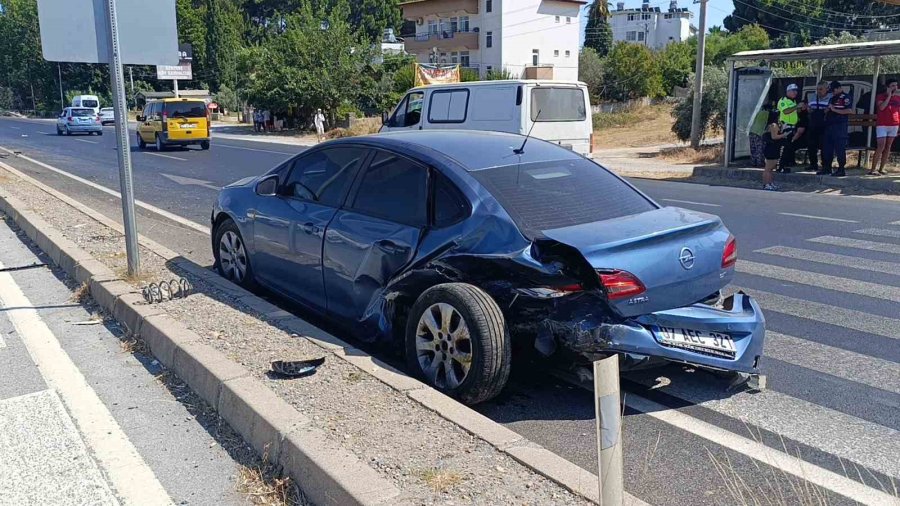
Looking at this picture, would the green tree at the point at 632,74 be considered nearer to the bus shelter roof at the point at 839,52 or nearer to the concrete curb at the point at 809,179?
the concrete curb at the point at 809,179

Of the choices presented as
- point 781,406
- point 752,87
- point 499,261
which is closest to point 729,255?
point 781,406

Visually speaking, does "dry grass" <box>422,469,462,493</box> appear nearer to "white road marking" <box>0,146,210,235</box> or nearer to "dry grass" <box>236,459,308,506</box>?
"dry grass" <box>236,459,308,506</box>

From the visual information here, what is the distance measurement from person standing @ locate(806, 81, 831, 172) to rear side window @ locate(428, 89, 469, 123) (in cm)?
718

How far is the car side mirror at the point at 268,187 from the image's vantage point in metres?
6.46

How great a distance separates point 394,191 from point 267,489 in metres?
2.37

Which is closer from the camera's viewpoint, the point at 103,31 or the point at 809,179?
the point at 103,31

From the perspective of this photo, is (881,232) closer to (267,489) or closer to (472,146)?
(472,146)

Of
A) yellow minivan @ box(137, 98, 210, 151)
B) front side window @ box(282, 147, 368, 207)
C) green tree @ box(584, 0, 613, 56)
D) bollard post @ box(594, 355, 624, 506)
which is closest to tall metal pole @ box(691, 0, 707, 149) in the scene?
yellow minivan @ box(137, 98, 210, 151)

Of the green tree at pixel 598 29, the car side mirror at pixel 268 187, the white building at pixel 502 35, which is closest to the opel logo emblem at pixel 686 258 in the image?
the car side mirror at pixel 268 187

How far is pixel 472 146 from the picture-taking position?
547cm

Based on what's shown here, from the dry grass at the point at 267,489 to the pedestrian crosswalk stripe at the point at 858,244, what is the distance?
802cm

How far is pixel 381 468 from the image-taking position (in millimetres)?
3396

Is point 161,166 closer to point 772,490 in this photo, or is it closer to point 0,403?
point 0,403

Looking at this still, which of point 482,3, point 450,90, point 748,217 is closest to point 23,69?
point 482,3
